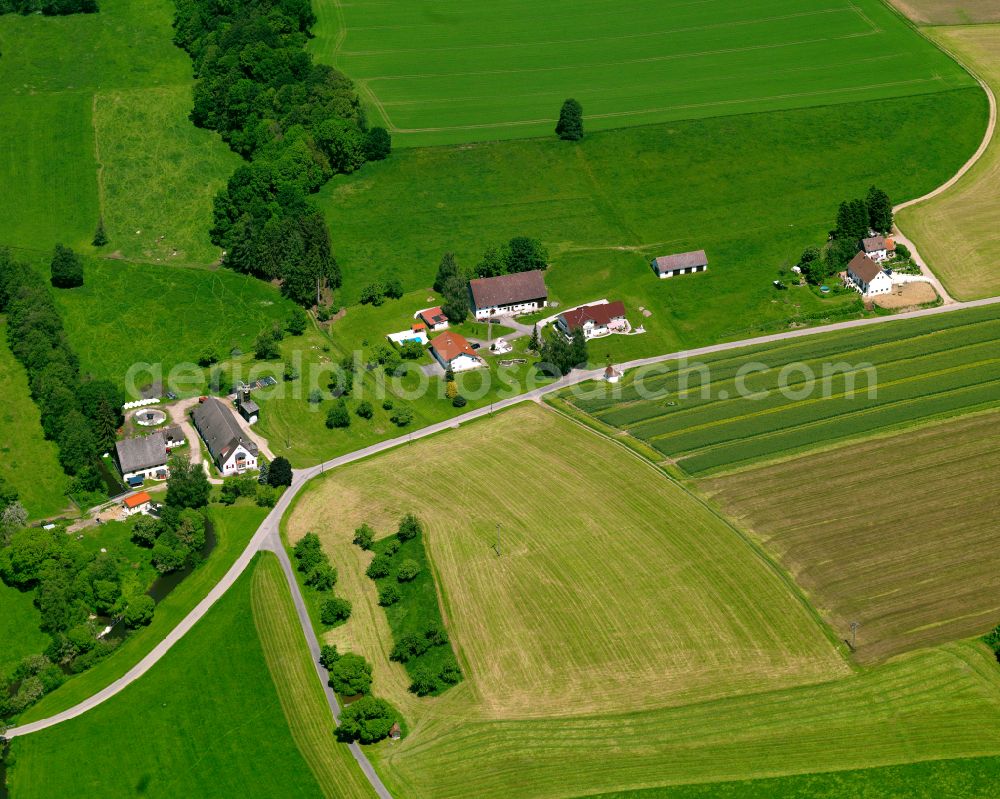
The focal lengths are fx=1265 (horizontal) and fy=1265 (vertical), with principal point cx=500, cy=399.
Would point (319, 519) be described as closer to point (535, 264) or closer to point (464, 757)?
point (464, 757)

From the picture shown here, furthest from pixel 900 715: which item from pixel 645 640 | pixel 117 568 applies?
pixel 117 568

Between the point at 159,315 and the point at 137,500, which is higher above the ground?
the point at 159,315

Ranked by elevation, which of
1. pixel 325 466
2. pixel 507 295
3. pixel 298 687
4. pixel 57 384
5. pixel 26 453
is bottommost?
pixel 298 687

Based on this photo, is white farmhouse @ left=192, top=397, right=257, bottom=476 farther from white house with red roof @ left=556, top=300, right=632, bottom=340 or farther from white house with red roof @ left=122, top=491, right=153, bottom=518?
white house with red roof @ left=556, top=300, right=632, bottom=340

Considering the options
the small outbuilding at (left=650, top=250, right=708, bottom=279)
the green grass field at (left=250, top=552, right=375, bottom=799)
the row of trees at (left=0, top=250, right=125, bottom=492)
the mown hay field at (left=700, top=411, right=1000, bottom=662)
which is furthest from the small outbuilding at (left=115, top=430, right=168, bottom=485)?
the small outbuilding at (left=650, top=250, right=708, bottom=279)

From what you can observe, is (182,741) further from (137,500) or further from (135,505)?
(137,500)

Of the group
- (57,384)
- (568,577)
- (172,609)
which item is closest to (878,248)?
(568,577)

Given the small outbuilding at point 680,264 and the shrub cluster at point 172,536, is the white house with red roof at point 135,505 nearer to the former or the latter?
the shrub cluster at point 172,536
